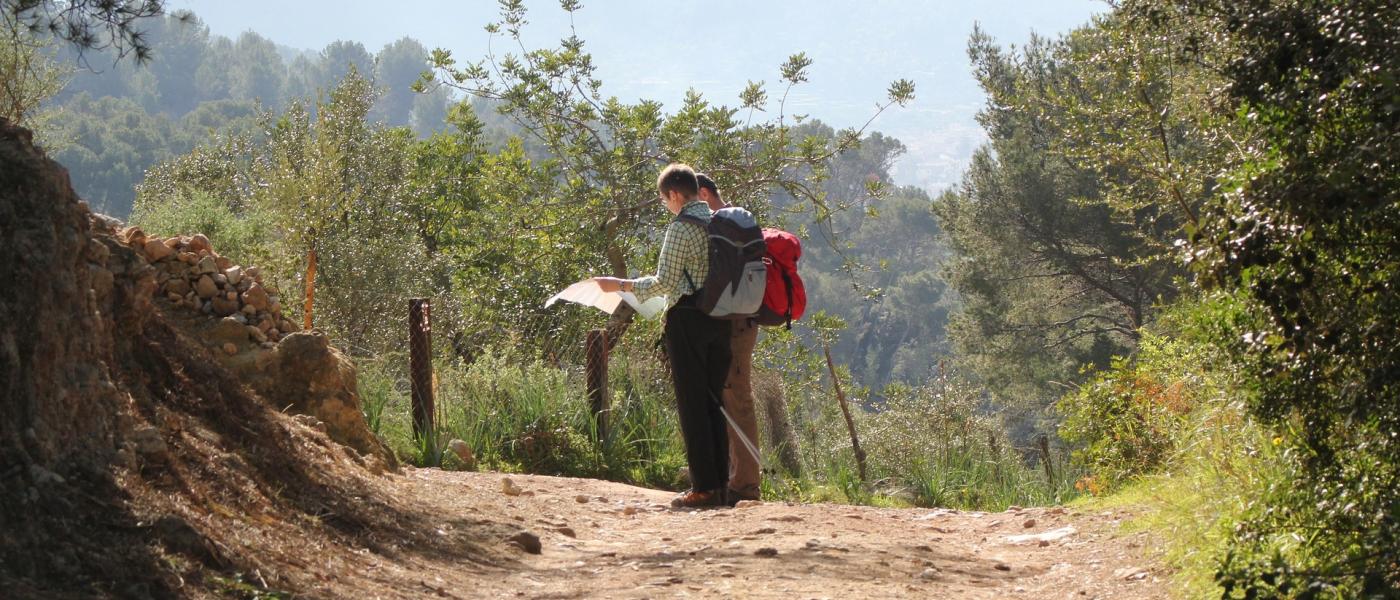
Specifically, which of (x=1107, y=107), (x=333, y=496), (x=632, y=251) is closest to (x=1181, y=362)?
(x=333, y=496)

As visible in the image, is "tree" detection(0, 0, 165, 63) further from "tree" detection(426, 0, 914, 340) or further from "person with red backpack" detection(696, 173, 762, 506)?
"tree" detection(426, 0, 914, 340)

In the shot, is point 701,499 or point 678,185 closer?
point 678,185

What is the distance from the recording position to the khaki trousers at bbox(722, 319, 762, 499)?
7262 millimetres

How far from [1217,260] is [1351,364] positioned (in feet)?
1.60

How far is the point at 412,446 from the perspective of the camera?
29.4 ft

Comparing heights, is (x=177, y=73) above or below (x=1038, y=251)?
above

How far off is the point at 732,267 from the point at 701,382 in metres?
0.66

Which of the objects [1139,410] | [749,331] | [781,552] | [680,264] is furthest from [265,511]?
[1139,410]

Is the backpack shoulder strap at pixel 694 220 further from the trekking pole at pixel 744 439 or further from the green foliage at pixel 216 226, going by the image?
the green foliage at pixel 216 226

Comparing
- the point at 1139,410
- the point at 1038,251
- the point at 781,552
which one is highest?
the point at 1038,251

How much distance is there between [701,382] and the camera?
7.09 metres

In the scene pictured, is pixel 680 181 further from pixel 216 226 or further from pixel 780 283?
pixel 216 226

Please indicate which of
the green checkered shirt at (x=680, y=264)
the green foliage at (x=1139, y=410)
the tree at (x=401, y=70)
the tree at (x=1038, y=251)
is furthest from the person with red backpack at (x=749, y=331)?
the tree at (x=401, y=70)

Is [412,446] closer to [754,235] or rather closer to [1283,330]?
[754,235]
